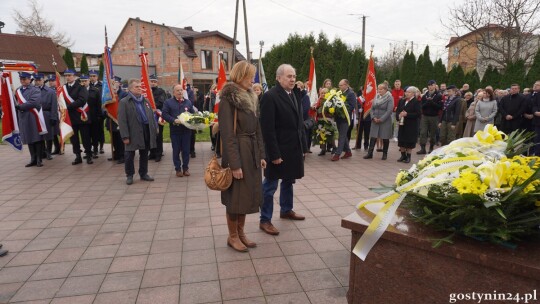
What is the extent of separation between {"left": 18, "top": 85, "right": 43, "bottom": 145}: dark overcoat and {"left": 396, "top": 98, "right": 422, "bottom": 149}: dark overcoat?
859 cm

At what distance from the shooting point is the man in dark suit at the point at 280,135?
4.08m

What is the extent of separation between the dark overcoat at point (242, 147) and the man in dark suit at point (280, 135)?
34 cm

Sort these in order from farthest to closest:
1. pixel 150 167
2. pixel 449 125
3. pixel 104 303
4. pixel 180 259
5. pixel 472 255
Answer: pixel 449 125, pixel 150 167, pixel 180 259, pixel 104 303, pixel 472 255

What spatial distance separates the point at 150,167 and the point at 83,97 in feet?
7.78

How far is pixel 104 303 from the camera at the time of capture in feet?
9.44

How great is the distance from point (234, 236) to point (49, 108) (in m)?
7.51

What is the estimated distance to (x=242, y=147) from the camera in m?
3.58

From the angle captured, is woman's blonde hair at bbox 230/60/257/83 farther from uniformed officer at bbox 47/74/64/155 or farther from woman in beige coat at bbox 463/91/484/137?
woman in beige coat at bbox 463/91/484/137

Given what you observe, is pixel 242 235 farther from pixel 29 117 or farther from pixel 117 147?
pixel 29 117

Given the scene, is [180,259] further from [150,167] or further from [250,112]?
[150,167]

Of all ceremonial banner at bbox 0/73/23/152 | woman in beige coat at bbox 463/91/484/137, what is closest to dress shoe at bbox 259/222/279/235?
ceremonial banner at bbox 0/73/23/152

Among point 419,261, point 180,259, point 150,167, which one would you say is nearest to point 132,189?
point 150,167

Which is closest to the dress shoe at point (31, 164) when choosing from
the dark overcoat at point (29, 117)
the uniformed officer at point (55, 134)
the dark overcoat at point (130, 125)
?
the dark overcoat at point (29, 117)

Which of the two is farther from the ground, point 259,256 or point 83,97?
point 83,97
